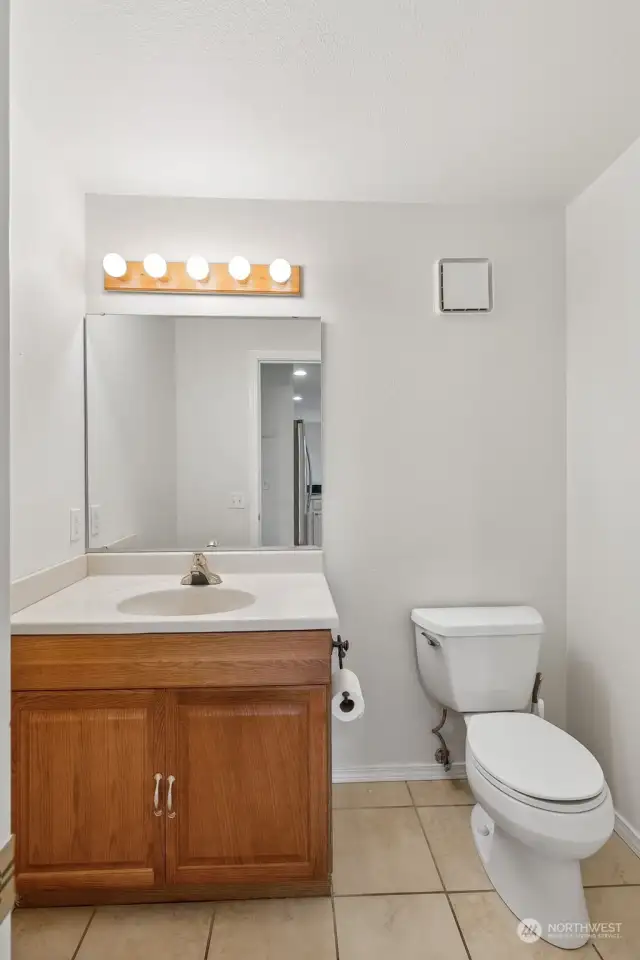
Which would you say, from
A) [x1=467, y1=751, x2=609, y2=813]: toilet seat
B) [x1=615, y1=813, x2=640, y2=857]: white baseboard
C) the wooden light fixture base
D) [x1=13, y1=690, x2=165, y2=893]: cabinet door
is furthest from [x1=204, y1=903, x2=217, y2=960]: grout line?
the wooden light fixture base

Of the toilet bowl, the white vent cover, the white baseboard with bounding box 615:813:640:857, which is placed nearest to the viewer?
the toilet bowl

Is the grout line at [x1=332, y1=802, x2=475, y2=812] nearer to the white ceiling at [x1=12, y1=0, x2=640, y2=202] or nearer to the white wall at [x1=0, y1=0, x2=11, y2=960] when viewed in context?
the white wall at [x1=0, y1=0, x2=11, y2=960]

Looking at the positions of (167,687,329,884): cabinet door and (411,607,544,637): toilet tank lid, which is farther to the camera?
(411,607,544,637): toilet tank lid

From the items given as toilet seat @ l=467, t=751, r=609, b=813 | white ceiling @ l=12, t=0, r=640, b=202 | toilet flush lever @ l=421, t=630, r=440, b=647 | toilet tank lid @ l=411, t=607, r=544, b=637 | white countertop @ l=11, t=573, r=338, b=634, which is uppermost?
white ceiling @ l=12, t=0, r=640, b=202

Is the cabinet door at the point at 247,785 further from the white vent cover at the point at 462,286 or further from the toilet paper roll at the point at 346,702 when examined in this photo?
the white vent cover at the point at 462,286

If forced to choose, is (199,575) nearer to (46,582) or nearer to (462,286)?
(46,582)

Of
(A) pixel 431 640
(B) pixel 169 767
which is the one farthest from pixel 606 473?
(B) pixel 169 767

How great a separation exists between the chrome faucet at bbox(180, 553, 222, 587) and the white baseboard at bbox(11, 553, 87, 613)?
0.39 m

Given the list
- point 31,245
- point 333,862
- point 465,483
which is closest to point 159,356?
point 31,245

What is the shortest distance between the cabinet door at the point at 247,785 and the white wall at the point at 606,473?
1074 millimetres

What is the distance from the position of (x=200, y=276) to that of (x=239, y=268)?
0.15m

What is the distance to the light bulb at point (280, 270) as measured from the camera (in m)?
2.20

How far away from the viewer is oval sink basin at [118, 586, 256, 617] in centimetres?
199

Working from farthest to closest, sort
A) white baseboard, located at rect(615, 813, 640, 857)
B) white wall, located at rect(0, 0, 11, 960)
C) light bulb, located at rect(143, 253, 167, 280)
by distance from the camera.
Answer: light bulb, located at rect(143, 253, 167, 280)
white baseboard, located at rect(615, 813, 640, 857)
white wall, located at rect(0, 0, 11, 960)
